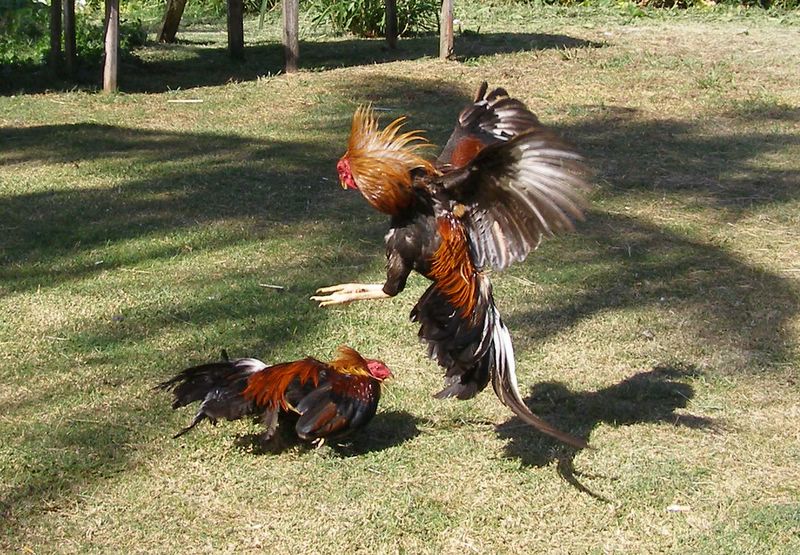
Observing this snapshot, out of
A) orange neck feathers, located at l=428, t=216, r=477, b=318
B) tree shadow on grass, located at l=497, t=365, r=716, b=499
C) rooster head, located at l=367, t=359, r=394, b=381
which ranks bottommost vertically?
tree shadow on grass, located at l=497, t=365, r=716, b=499

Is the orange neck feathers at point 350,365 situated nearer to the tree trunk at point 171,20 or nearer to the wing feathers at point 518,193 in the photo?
the wing feathers at point 518,193

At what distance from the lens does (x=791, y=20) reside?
18.7 meters

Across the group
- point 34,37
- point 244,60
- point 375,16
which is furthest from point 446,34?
point 34,37

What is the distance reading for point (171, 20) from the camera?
16.8m

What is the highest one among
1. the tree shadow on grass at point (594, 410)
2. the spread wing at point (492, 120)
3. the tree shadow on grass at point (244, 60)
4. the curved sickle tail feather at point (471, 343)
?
the tree shadow on grass at point (244, 60)

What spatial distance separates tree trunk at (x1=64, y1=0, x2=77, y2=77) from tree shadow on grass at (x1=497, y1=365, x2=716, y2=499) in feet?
29.9

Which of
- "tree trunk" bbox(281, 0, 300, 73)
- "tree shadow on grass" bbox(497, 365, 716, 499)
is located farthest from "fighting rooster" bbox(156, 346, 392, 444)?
"tree trunk" bbox(281, 0, 300, 73)

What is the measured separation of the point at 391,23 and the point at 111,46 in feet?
15.9

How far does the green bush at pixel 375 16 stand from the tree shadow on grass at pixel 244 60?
22.0 inches

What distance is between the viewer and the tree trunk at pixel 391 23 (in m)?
15.9

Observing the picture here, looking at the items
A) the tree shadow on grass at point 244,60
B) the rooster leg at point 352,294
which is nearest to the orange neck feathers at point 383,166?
the rooster leg at point 352,294

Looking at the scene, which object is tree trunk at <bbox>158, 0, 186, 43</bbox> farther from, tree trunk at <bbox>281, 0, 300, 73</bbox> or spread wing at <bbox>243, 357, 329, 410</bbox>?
spread wing at <bbox>243, 357, 329, 410</bbox>

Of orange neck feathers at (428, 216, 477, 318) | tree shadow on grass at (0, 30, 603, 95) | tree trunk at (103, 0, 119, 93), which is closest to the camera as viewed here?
orange neck feathers at (428, 216, 477, 318)

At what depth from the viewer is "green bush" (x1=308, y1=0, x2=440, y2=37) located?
1795cm
